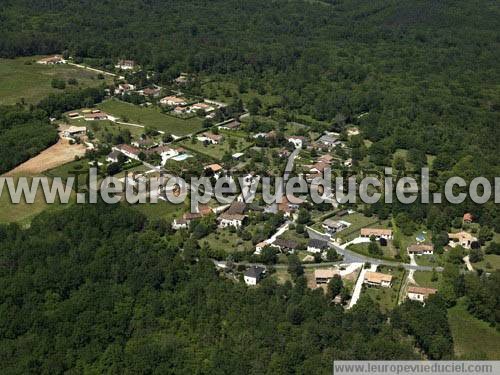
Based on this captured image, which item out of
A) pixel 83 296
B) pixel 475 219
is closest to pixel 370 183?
pixel 475 219

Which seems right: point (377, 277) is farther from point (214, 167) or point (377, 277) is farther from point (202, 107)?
point (202, 107)

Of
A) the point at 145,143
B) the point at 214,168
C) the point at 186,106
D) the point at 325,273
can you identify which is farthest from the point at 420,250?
the point at 186,106

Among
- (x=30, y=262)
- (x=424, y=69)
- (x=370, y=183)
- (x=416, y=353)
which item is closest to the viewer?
(x=416, y=353)

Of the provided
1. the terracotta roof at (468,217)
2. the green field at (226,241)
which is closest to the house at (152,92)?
the green field at (226,241)

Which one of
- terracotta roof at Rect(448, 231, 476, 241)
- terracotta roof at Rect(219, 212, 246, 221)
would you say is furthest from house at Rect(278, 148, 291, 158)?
terracotta roof at Rect(448, 231, 476, 241)

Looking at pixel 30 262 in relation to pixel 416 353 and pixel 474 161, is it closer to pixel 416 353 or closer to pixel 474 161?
pixel 416 353

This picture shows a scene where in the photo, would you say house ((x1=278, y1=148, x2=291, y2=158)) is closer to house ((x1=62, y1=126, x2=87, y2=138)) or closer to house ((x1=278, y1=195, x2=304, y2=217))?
house ((x1=278, y1=195, x2=304, y2=217))

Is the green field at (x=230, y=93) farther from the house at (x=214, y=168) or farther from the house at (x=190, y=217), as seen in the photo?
the house at (x=190, y=217)
